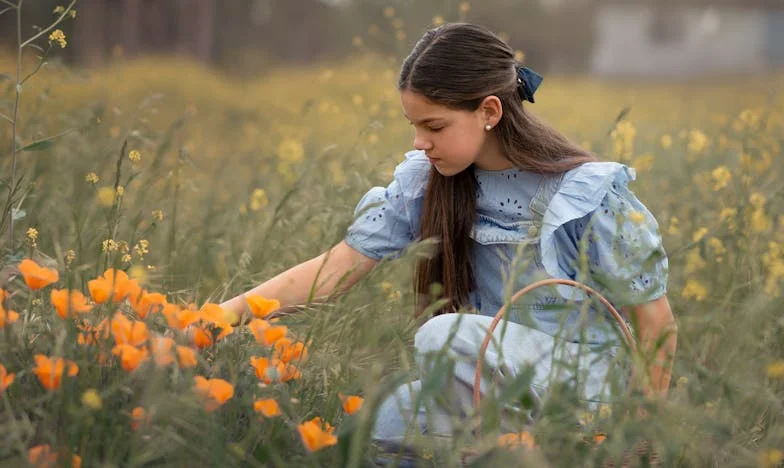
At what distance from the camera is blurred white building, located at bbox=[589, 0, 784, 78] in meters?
27.5

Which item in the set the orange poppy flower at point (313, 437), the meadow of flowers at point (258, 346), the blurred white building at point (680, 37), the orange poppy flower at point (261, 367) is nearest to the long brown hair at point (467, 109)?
the meadow of flowers at point (258, 346)

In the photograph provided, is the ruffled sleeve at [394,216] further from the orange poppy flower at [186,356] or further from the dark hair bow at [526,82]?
the orange poppy flower at [186,356]

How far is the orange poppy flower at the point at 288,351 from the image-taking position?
69.6 inches

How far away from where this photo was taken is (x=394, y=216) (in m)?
2.46

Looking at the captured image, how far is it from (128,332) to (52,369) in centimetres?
13

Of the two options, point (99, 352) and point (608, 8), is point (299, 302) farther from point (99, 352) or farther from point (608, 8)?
point (608, 8)

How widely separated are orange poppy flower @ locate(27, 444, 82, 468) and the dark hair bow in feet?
4.52

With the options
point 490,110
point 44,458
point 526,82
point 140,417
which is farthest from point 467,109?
point 44,458

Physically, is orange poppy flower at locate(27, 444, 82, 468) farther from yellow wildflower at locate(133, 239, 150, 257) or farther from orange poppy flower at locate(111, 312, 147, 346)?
yellow wildflower at locate(133, 239, 150, 257)

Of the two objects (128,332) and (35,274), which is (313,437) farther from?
(35,274)

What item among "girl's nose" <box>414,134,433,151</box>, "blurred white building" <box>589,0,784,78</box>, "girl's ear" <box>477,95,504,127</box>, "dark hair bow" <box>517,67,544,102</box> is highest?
"dark hair bow" <box>517,67,544,102</box>

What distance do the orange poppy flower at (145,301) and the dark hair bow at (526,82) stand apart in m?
1.07

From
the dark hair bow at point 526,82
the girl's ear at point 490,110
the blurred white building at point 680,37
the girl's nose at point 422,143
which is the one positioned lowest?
the blurred white building at point 680,37

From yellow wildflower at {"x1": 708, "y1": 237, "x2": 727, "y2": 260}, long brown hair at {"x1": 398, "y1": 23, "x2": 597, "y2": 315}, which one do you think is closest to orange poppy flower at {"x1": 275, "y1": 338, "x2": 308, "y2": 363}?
long brown hair at {"x1": 398, "y1": 23, "x2": 597, "y2": 315}
